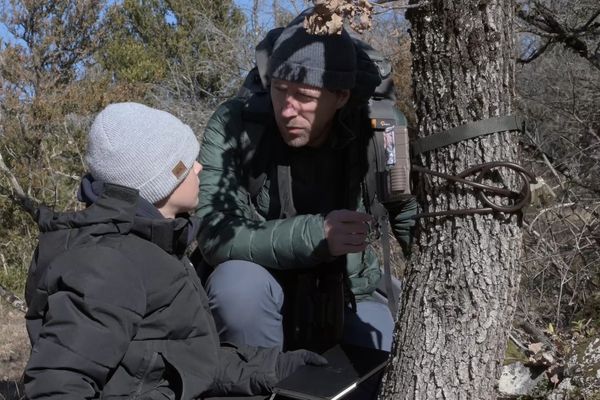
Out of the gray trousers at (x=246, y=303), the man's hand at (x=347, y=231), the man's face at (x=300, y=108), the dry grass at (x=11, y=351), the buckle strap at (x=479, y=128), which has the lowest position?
the dry grass at (x=11, y=351)

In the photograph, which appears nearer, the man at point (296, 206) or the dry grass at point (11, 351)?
the man at point (296, 206)

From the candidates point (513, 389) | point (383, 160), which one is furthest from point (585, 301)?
point (383, 160)

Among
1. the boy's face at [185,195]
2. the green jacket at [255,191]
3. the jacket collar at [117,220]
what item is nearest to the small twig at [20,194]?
the green jacket at [255,191]

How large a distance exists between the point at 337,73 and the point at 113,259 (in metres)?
1.11

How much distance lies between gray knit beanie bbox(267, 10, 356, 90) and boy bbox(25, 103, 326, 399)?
487 millimetres

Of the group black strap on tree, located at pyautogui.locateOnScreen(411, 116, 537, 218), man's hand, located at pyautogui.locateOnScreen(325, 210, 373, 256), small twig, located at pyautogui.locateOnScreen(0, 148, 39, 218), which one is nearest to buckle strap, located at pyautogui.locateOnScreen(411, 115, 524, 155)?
black strap on tree, located at pyautogui.locateOnScreen(411, 116, 537, 218)

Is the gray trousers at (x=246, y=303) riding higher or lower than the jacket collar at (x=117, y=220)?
lower

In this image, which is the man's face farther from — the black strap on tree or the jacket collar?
the black strap on tree

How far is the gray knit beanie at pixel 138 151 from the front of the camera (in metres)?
2.35

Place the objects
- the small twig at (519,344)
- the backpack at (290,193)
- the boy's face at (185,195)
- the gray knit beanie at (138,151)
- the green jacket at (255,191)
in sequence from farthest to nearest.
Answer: the small twig at (519,344) < the backpack at (290,193) < the green jacket at (255,191) < the boy's face at (185,195) < the gray knit beanie at (138,151)

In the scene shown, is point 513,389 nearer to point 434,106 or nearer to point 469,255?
point 469,255

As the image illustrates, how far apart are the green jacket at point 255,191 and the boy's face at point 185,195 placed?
12.3 inches

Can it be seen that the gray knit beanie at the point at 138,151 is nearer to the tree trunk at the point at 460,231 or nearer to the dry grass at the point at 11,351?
the tree trunk at the point at 460,231

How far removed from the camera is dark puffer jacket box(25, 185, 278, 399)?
6.64ft
